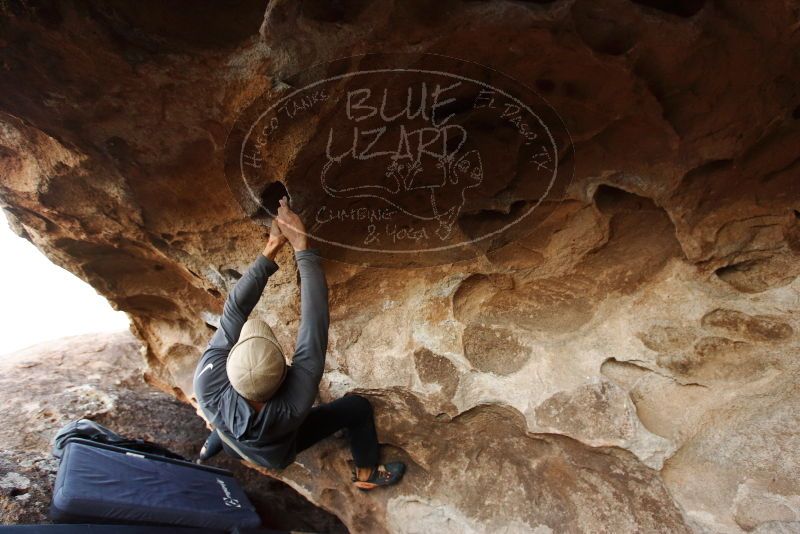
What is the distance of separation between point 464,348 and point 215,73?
51.4 inches

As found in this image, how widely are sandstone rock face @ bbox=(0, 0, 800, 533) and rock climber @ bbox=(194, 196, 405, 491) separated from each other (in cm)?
21

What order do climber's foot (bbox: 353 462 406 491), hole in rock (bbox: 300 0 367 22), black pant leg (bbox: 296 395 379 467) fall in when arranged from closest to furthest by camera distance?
hole in rock (bbox: 300 0 367 22) < black pant leg (bbox: 296 395 379 467) < climber's foot (bbox: 353 462 406 491)

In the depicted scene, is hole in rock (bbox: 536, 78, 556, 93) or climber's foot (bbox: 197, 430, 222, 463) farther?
climber's foot (bbox: 197, 430, 222, 463)

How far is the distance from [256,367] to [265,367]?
0.03m

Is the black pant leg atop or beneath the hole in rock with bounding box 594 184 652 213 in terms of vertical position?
beneath

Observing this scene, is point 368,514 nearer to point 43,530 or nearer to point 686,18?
point 43,530

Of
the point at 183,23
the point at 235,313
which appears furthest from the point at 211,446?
the point at 183,23

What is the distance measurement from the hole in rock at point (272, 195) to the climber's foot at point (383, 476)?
1.20 m

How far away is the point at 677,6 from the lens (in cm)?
130

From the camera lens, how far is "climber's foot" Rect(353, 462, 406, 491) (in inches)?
87.7

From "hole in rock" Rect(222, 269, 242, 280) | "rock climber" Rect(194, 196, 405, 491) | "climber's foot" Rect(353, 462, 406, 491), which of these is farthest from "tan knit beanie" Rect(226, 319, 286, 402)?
"climber's foot" Rect(353, 462, 406, 491)
